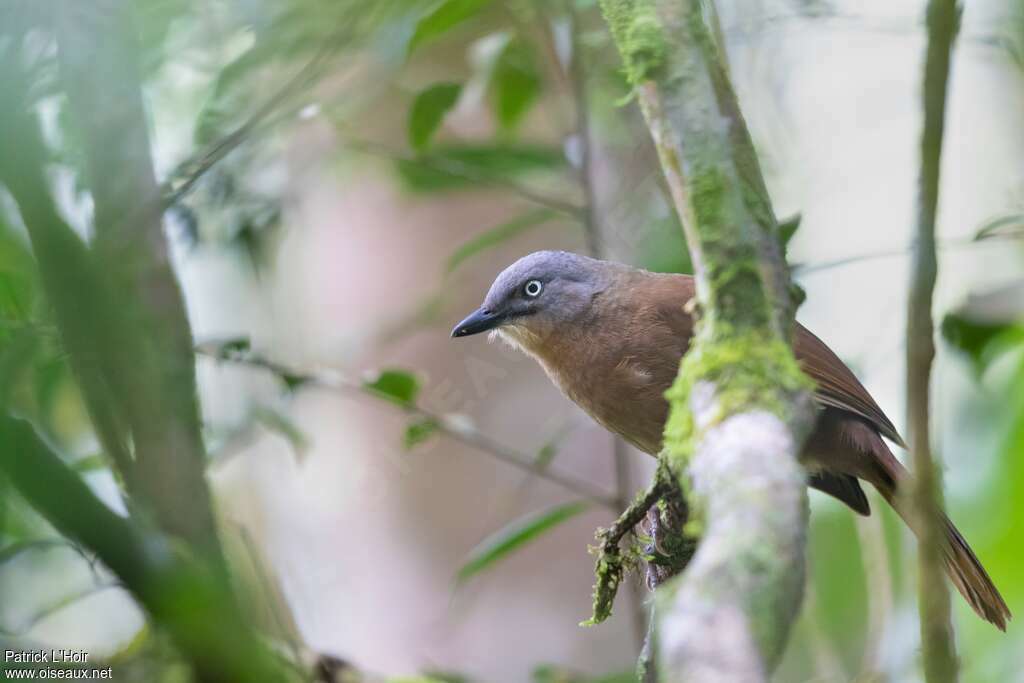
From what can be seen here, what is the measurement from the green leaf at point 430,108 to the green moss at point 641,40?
4.82 feet

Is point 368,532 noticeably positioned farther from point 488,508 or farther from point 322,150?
point 322,150

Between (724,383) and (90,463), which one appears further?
(90,463)

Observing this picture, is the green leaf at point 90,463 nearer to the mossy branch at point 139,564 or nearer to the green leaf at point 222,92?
the green leaf at point 222,92

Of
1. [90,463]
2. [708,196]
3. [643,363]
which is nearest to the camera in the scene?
[708,196]

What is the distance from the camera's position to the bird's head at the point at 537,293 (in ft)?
13.2

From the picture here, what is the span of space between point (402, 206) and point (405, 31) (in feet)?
9.91

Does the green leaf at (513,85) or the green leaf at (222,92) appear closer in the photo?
the green leaf at (222,92)

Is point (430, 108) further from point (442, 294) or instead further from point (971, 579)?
point (971, 579)

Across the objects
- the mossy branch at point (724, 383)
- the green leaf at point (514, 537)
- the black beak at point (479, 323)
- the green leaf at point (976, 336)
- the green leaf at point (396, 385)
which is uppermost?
the mossy branch at point (724, 383)

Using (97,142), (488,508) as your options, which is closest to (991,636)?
(488,508)

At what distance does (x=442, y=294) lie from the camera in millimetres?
4195

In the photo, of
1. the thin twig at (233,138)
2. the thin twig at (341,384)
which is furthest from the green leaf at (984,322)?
the thin twig at (233,138)

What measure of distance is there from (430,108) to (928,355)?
2.20m

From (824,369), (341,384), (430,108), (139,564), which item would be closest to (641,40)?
(139,564)
